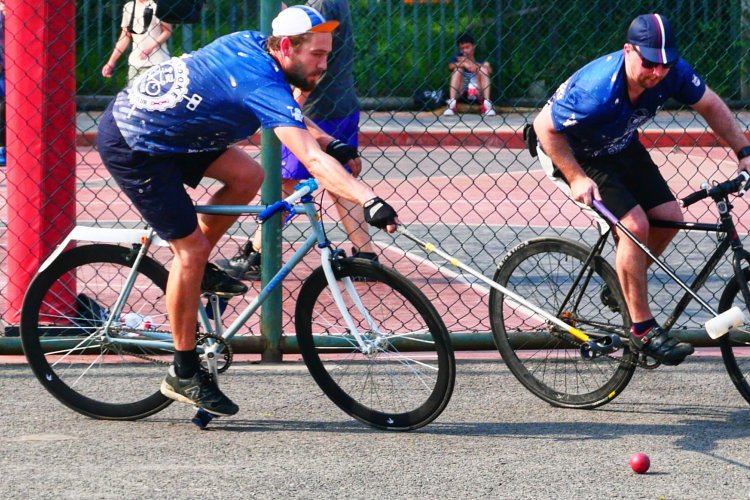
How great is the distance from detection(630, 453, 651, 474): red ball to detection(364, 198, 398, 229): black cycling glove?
3.99 feet

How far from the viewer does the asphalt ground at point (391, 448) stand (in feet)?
15.6

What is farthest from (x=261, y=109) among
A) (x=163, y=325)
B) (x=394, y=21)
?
(x=394, y=21)

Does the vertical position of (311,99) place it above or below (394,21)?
above

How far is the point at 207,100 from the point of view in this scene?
505 cm

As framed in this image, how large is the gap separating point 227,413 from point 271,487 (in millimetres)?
694

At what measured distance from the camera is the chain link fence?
10742mm

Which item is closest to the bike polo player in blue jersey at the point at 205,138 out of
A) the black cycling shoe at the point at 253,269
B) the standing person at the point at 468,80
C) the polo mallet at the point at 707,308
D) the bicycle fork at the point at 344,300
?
the bicycle fork at the point at 344,300

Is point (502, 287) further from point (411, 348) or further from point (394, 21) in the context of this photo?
point (394, 21)

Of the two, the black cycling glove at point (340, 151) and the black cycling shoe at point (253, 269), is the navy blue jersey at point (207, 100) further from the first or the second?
the black cycling shoe at point (253, 269)

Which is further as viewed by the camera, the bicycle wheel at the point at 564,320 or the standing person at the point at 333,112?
the standing person at the point at 333,112

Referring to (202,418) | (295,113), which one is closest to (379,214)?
(295,113)

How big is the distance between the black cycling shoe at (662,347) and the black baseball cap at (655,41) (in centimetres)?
109

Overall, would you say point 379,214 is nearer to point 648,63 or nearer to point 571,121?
point 571,121

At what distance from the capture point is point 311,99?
300 inches
